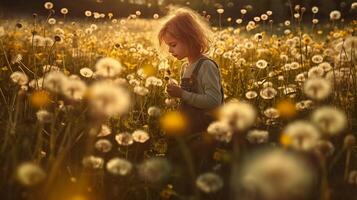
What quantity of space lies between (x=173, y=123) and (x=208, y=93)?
1.05 feet

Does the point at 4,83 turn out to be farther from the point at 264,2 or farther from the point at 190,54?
the point at 264,2

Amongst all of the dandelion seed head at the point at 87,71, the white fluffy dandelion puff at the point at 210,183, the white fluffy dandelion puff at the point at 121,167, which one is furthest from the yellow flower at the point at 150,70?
the white fluffy dandelion puff at the point at 210,183

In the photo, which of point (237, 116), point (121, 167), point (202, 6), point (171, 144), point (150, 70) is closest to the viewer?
point (237, 116)

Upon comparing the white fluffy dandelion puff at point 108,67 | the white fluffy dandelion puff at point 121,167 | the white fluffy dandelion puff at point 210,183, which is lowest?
the white fluffy dandelion puff at point 210,183

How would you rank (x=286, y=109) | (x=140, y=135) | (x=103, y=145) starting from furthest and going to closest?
(x=286, y=109)
(x=140, y=135)
(x=103, y=145)

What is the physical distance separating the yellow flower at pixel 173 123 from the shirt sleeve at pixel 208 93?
141 mm

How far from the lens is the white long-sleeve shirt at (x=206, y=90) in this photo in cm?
362

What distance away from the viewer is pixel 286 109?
375 centimetres

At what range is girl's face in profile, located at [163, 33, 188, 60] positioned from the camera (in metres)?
3.86

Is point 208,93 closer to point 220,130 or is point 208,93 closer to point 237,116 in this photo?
point 220,130

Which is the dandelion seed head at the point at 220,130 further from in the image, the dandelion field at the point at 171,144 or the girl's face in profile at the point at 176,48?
the girl's face in profile at the point at 176,48

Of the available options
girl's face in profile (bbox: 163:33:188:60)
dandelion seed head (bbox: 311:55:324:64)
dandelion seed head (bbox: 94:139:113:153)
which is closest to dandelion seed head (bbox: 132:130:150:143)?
dandelion seed head (bbox: 94:139:113:153)

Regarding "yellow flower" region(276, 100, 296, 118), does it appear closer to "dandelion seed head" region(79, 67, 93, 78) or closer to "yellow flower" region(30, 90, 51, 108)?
"dandelion seed head" region(79, 67, 93, 78)

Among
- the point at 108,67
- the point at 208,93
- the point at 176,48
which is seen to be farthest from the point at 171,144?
the point at 108,67
